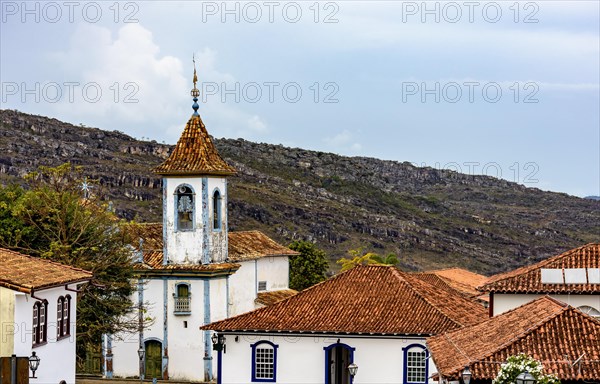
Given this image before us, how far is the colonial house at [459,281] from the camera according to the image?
181 feet

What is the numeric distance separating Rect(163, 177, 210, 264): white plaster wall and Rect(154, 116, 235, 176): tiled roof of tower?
50 cm

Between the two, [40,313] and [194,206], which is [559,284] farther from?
[194,206]

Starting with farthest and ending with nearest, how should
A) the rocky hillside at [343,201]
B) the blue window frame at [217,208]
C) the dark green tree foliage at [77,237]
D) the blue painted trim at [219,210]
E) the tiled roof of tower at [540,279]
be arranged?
the rocky hillside at [343,201], the blue window frame at [217,208], the blue painted trim at [219,210], the dark green tree foliage at [77,237], the tiled roof of tower at [540,279]

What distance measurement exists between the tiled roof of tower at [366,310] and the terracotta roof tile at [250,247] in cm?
1249

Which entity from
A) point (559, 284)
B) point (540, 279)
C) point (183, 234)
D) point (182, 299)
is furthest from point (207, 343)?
point (559, 284)

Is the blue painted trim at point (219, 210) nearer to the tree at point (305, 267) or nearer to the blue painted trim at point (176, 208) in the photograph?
the blue painted trim at point (176, 208)

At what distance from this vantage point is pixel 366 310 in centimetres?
4403

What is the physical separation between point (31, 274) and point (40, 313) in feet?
3.72

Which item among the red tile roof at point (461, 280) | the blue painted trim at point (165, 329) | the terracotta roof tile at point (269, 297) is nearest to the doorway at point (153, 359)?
the blue painted trim at point (165, 329)

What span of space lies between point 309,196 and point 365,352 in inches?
3403

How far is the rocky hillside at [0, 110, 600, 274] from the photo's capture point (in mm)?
108812

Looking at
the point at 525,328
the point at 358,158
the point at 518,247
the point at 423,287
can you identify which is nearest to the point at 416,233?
the point at 518,247

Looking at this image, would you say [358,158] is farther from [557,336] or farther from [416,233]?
[557,336]

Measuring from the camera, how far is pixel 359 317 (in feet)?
143
